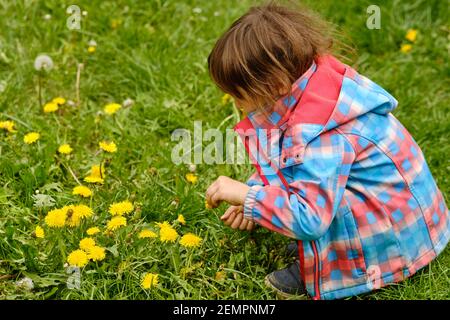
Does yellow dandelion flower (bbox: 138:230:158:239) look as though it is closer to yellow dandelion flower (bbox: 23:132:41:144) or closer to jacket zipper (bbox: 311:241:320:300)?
jacket zipper (bbox: 311:241:320:300)

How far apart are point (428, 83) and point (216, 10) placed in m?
1.09

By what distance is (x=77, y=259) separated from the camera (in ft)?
6.21

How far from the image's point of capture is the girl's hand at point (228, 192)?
184cm

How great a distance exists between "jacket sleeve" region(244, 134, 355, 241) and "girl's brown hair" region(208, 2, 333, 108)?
20 cm

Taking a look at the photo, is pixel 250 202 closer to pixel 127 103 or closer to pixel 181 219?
pixel 181 219

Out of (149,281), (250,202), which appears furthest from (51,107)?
(250,202)

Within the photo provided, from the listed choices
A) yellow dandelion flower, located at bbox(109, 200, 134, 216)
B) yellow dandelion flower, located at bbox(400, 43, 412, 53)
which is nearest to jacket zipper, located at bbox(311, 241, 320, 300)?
yellow dandelion flower, located at bbox(109, 200, 134, 216)

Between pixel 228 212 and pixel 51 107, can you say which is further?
pixel 51 107

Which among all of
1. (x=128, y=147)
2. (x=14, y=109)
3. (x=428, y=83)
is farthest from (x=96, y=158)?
(x=428, y=83)

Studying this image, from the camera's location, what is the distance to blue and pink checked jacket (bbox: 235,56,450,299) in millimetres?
1743

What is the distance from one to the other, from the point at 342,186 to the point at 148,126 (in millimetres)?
1147

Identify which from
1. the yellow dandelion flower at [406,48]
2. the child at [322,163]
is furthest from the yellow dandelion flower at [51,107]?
the yellow dandelion flower at [406,48]

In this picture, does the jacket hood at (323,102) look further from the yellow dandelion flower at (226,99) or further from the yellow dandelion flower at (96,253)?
the yellow dandelion flower at (226,99)

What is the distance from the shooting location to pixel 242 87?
71.2 inches
